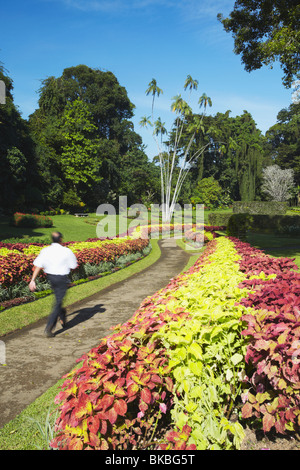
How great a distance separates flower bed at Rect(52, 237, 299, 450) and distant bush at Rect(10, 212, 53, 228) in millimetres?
22512

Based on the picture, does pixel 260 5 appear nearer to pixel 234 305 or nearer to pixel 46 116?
pixel 234 305

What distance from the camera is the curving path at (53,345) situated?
369 centimetres

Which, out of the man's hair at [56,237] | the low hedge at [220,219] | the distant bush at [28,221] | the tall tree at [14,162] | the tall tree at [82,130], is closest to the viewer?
the man's hair at [56,237]

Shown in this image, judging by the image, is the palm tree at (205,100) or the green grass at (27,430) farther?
the palm tree at (205,100)

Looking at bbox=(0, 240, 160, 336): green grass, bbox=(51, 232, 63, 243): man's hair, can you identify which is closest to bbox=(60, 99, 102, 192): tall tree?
bbox=(0, 240, 160, 336): green grass

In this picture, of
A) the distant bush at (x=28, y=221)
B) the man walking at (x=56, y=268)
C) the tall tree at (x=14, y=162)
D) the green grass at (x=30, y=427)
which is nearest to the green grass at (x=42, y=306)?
the man walking at (x=56, y=268)

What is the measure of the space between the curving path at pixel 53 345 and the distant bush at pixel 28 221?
54.6ft

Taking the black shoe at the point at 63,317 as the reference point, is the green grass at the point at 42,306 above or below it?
below

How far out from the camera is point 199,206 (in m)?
53.2

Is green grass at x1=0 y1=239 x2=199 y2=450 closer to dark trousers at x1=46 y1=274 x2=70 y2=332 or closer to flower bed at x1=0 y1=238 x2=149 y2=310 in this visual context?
dark trousers at x1=46 y1=274 x2=70 y2=332

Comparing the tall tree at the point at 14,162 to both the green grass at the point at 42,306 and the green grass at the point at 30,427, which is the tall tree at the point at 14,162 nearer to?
the green grass at the point at 42,306

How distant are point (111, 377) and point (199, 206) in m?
52.1

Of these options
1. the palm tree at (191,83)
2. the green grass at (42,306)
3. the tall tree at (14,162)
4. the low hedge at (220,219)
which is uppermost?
the palm tree at (191,83)

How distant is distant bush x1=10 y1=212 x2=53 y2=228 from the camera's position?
23.0m
